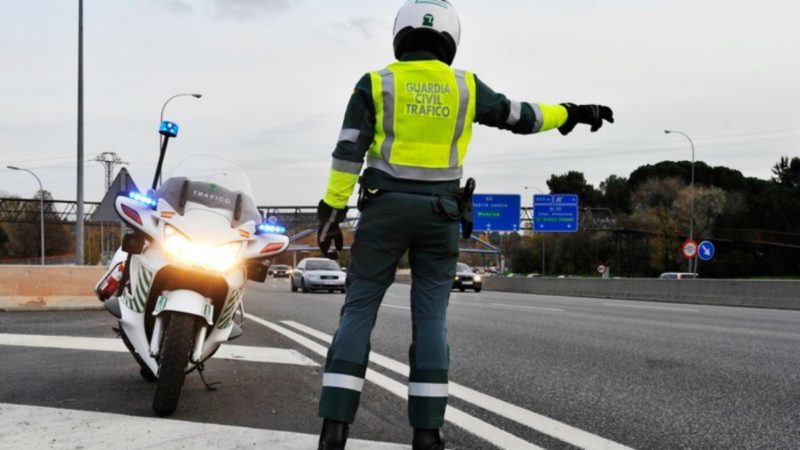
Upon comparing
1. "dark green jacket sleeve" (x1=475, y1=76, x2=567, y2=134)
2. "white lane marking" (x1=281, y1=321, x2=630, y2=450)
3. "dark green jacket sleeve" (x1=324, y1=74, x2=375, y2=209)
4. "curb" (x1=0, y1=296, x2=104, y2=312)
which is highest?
"dark green jacket sleeve" (x1=475, y1=76, x2=567, y2=134)

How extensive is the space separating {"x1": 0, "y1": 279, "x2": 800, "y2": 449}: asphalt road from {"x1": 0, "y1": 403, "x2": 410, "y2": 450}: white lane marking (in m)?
0.17

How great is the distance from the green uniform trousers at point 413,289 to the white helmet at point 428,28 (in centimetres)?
81

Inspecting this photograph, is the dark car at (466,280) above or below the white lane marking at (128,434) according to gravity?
below

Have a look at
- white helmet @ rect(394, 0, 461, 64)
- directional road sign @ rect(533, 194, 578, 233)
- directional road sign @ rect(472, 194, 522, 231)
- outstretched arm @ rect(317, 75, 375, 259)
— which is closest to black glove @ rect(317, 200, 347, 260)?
outstretched arm @ rect(317, 75, 375, 259)

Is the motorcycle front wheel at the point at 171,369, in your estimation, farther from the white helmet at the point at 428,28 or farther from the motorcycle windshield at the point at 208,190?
the white helmet at the point at 428,28

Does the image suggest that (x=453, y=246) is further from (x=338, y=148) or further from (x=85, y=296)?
(x=85, y=296)

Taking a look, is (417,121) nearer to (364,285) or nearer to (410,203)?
(410,203)

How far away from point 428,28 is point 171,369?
2.22m

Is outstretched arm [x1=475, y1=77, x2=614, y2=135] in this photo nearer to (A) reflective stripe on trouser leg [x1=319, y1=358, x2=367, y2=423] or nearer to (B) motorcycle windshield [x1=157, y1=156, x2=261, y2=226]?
(A) reflective stripe on trouser leg [x1=319, y1=358, x2=367, y2=423]

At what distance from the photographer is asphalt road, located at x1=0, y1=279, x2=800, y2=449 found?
12.6 ft

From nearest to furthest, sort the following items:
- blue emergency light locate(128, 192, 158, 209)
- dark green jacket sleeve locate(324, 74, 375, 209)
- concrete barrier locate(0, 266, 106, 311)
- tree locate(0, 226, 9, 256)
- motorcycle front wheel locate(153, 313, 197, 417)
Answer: dark green jacket sleeve locate(324, 74, 375, 209) → motorcycle front wheel locate(153, 313, 197, 417) → blue emergency light locate(128, 192, 158, 209) → concrete barrier locate(0, 266, 106, 311) → tree locate(0, 226, 9, 256)

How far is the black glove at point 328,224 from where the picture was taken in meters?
3.49

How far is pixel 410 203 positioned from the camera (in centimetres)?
343

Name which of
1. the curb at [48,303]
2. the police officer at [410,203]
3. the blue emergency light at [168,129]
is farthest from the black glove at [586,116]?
the curb at [48,303]
